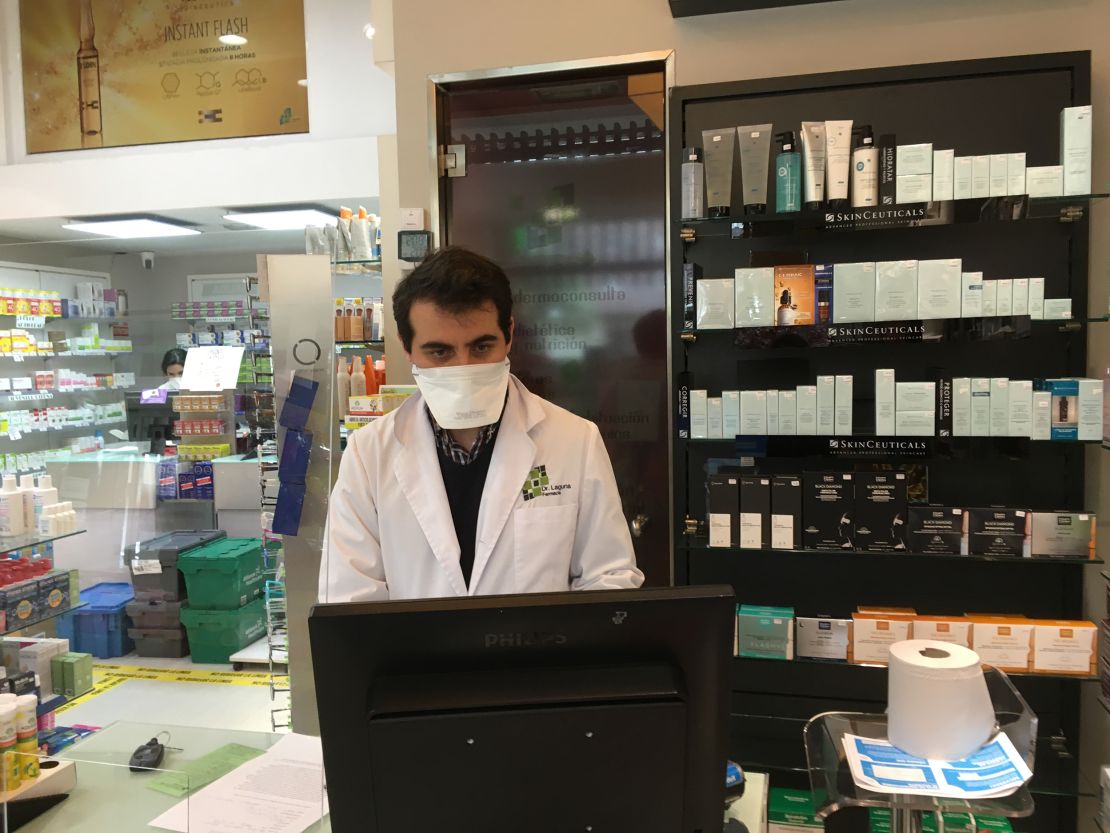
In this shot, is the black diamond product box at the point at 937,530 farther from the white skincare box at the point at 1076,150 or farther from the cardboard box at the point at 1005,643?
the white skincare box at the point at 1076,150

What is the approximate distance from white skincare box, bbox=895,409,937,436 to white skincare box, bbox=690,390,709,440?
23.3 inches

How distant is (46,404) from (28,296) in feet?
2.47

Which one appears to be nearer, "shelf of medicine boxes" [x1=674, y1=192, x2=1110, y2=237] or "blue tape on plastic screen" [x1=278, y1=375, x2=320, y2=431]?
"shelf of medicine boxes" [x1=674, y1=192, x2=1110, y2=237]

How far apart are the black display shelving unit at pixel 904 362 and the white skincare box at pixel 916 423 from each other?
3.3 inches

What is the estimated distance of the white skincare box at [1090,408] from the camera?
2432 mm

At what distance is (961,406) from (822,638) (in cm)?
86

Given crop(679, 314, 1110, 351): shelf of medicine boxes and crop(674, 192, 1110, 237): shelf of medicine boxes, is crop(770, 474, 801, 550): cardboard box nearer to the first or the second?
crop(679, 314, 1110, 351): shelf of medicine boxes

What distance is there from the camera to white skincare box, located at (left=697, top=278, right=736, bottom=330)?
2.69 m

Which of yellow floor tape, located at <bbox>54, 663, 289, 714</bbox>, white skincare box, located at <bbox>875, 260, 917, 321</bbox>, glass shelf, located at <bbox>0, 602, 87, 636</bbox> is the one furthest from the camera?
yellow floor tape, located at <bbox>54, 663, 289, 714</bbox>

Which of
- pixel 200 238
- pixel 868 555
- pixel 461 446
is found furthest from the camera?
pixel 200 238

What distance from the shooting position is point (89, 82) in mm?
5730

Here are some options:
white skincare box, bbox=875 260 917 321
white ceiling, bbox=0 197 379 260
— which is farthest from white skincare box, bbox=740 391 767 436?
white ceiling, bbox=0 197 379 260

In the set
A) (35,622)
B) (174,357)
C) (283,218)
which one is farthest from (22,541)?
(283,218)

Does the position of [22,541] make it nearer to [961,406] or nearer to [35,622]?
[35,622]
